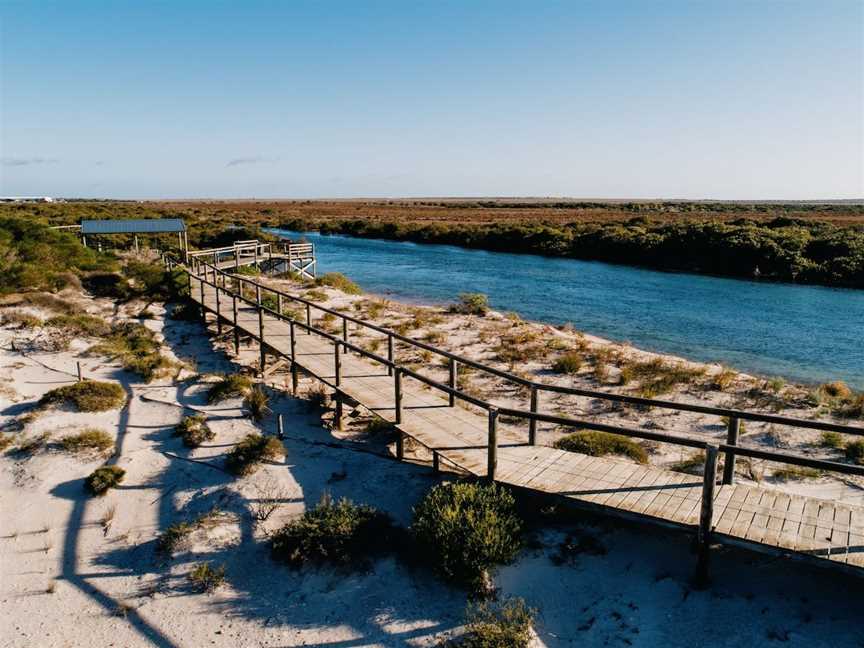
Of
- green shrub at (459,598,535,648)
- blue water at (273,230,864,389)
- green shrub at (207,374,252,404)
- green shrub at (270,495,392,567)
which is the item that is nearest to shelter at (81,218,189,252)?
blue water at (273,230,864,389)

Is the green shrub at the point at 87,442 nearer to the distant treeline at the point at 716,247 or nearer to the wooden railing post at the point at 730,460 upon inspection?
the wooden railing post at the point at 730,460

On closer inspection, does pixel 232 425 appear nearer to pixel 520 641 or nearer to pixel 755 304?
pixel 520 641

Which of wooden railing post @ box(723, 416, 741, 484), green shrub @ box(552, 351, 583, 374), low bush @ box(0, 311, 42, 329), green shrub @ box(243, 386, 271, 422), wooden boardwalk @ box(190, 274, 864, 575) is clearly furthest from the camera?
low bush @ box(0, 311, 42, 329)

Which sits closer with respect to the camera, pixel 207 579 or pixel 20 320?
pixel 207 579

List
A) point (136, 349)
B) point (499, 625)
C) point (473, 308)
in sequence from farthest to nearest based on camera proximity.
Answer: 1. point (473, 308)
2. point (136, 349)
3. point (499, 625)

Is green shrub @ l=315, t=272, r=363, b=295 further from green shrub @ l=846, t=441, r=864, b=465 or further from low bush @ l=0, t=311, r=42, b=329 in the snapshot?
green shrub @ l=846, t=441, r=864, b=465

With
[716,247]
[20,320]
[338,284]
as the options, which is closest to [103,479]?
[20,320]

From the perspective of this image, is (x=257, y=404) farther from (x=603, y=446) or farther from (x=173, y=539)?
(x=603, y=446)
